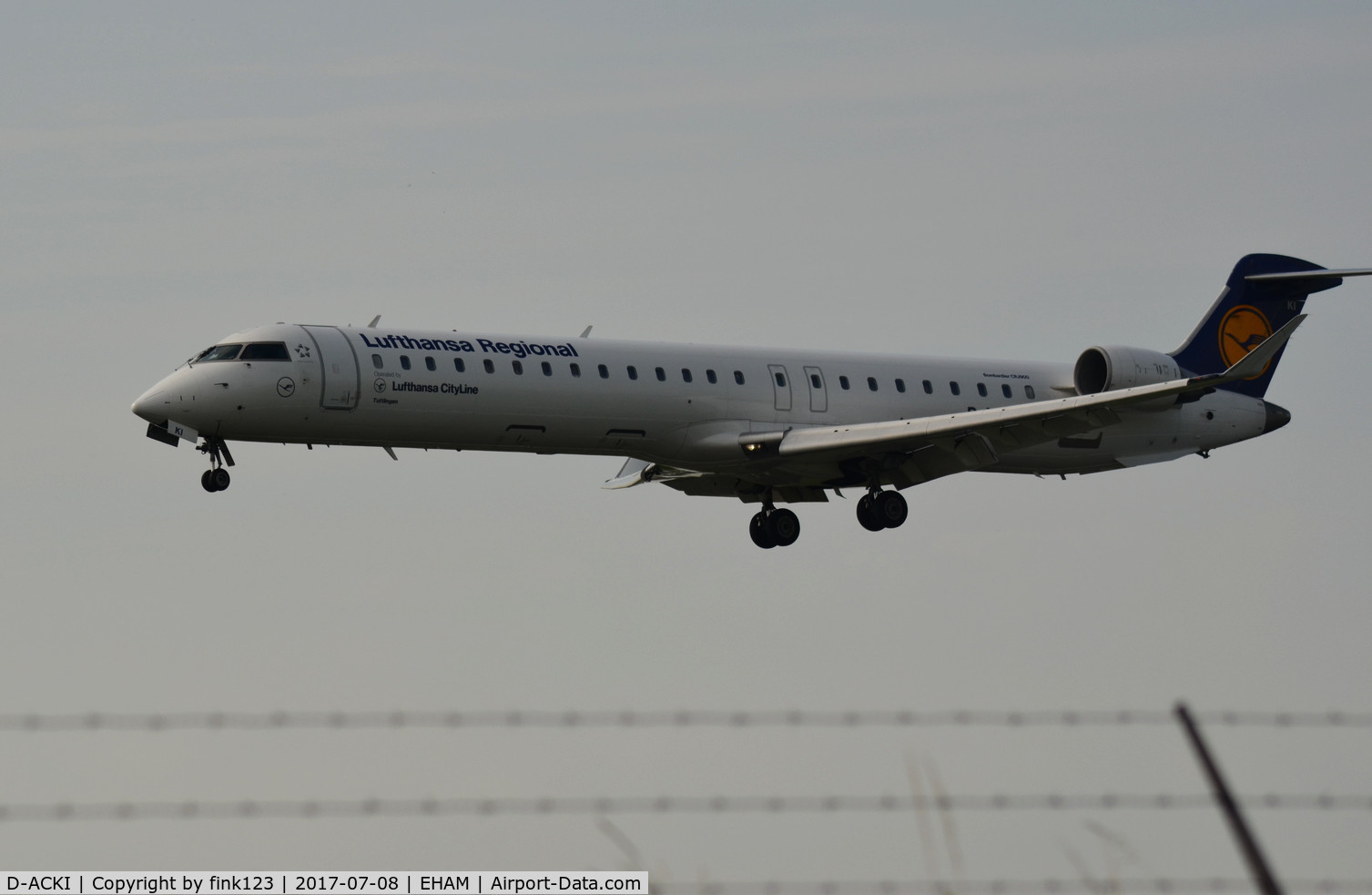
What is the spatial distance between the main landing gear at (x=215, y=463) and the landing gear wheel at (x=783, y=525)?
1150cm

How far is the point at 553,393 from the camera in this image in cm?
3250

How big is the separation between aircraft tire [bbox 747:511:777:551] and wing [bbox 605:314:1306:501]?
5.66 ft

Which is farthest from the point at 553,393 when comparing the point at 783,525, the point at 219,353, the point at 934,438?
the point at 783,525

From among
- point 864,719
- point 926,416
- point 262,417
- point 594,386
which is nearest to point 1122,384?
point 926,416

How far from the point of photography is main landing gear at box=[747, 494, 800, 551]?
3862 cm

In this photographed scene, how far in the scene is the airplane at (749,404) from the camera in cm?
3138

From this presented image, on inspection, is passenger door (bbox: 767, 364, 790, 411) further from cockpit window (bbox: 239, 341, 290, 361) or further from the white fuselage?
cockpit window (bbox: 239, 341, 290, 361)

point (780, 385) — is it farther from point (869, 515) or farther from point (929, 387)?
point (929, 387)

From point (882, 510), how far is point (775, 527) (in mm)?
3207

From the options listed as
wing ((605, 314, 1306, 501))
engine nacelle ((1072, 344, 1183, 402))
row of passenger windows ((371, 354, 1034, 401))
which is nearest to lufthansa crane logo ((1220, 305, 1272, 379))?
engine nacelle ((1072, 344, 1183, 402))

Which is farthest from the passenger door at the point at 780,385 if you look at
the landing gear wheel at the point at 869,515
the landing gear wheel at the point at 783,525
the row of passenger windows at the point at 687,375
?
the landing gear wheel at the point at 783,525

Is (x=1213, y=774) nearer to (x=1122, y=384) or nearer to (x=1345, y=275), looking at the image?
(x=1122, y=384)

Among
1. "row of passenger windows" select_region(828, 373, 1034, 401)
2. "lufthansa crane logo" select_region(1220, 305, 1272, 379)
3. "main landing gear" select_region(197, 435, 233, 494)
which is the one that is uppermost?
"lufthansa crane logo" select_region(1220, 305, 1272, 379)

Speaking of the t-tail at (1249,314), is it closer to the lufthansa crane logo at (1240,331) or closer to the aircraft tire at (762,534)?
the lufthansa crane logo at (1240,331)
